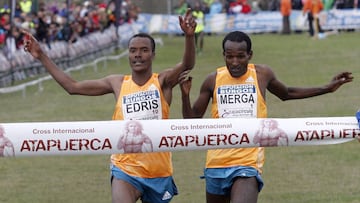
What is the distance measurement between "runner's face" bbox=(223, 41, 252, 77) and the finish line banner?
629mm

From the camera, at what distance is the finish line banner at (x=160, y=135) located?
24.3ft

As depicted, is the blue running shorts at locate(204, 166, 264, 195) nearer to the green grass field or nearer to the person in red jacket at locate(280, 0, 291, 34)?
the green grass field

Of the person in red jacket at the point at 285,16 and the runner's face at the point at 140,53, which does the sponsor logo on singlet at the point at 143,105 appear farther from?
the person in red jacket at the point at 285,16

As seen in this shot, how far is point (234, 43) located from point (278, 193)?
4049 millimetres

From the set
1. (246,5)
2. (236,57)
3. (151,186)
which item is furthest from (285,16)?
(151,186)

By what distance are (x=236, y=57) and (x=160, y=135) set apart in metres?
1.08

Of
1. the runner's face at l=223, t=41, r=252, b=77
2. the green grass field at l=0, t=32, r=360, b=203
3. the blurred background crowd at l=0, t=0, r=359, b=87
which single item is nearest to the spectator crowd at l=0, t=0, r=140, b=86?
the blurred background crowd at l=0, t=0, r=359, b=87

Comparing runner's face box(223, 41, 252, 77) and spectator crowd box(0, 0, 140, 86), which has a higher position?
runner's face box(223, 41, 252, 77)

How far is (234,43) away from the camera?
8109mm

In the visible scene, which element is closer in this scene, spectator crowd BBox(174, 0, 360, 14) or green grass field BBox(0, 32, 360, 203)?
green grass field BBox(0, 32, 360, 203)

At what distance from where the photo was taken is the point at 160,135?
7.51 m

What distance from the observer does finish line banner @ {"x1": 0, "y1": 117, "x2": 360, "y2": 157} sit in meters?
7.41

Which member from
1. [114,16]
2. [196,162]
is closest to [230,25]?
[114,16]

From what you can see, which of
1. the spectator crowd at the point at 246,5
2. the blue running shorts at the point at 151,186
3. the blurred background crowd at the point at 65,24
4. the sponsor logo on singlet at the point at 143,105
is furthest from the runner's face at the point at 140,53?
the spectator crowd at the point at 246,5
